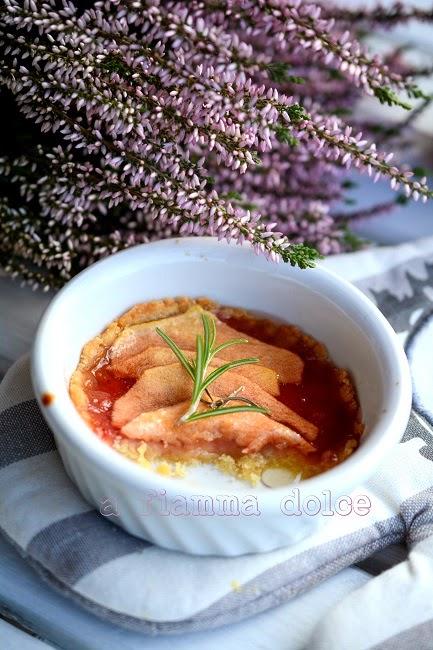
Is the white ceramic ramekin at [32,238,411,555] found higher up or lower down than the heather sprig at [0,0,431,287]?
lower down

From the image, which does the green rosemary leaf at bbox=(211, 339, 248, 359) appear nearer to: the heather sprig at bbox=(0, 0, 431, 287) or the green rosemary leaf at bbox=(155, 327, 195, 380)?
the green rosemary leaf at bbox=(155, 327, 195, 380)

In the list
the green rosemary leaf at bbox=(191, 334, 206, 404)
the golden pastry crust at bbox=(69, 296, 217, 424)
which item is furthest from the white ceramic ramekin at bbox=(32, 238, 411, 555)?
the green rosemary leaf at bbox=(191, 334, 206, 404)

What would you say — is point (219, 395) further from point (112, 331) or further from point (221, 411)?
point (112, 331)

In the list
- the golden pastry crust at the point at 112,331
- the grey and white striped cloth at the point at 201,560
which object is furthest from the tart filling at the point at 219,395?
the grey and white striped cloth at the point at 201,560

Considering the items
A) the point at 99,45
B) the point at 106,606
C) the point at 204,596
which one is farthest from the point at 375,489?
the point at 99,45

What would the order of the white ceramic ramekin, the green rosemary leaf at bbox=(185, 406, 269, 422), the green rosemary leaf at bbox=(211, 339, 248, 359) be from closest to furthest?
the white ceramic ramekin < the green rosemary leaf at bbox=(185, 406, 269, 422) < the green rosemary leaf at bbox=(211, 339, 248, 359)

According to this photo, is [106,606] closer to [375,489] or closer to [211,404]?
[211,404]

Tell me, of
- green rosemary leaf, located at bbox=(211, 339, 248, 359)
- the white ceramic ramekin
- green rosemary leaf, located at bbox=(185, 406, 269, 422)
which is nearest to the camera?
the white ceramic ramekin

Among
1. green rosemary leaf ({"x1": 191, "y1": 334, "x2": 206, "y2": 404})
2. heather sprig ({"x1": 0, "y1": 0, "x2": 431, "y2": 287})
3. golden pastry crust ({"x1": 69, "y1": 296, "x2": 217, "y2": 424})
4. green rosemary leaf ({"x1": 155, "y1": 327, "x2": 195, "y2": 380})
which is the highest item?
heather sprig ({"x1": 0, "y1": 0, "x2": 431, "y2": 287})
